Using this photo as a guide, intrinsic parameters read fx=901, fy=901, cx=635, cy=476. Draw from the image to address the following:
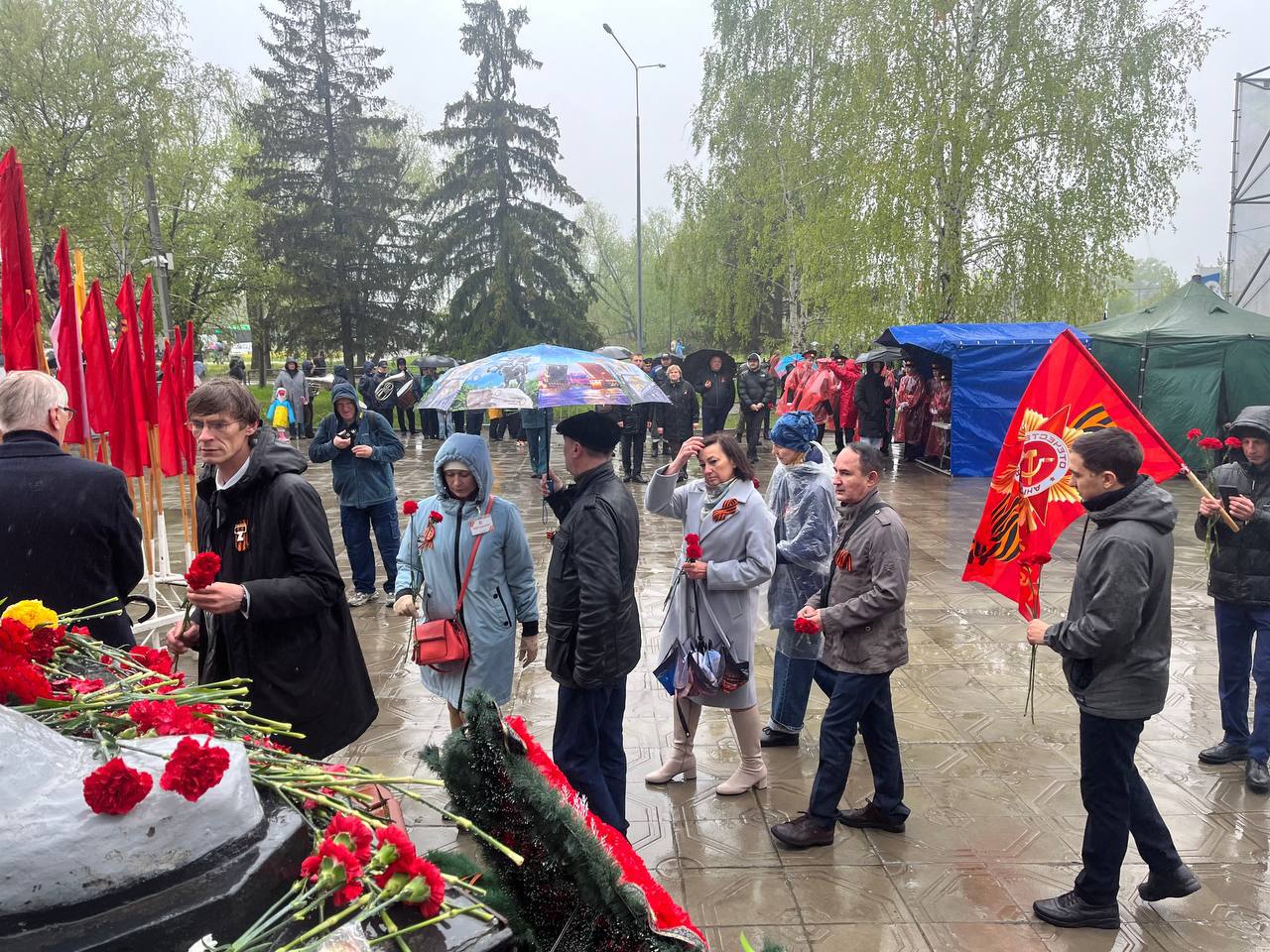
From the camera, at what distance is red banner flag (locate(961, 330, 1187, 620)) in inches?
174

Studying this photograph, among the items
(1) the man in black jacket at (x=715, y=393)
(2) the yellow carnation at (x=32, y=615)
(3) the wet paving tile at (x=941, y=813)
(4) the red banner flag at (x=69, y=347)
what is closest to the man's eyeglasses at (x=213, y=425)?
(2) the yellow carnation at (x=32, y=615)

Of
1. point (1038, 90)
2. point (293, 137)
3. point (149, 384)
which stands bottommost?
point (149, 384)

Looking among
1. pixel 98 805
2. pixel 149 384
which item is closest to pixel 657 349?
pixel 149 384

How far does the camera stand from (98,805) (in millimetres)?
1288

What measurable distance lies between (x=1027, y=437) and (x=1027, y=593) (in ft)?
2.77

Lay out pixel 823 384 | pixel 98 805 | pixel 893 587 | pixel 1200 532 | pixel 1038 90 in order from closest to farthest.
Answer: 1. pixel 98 805
2. pixel 893 587
3. pixel 1200 532
4. pixel 823 384
5. pixel 1038 90

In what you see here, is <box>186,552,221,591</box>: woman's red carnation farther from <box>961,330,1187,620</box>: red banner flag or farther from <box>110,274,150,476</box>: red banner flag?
<box>110,274,150,476</box>: red banner flag

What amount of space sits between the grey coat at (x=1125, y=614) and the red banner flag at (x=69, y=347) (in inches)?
226

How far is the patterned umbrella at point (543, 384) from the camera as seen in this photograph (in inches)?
206

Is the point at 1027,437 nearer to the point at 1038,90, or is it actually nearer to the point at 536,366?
the point at 536,366

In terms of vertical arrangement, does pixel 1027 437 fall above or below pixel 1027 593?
above

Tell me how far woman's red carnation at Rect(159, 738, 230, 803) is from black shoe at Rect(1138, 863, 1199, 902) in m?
3.87

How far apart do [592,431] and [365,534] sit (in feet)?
16.1

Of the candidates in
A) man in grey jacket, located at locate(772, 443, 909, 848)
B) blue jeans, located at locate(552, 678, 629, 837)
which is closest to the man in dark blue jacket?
blue jeans, located at locate(552, 678, 629, 837)
